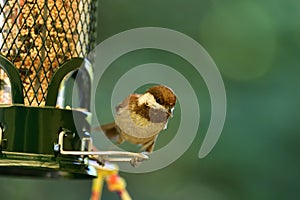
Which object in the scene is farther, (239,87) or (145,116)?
(239,87)

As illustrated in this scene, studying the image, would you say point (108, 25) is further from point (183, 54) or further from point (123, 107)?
point (123, 107)

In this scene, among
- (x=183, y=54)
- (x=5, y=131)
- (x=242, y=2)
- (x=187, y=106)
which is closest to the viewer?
(x=5, y=131)

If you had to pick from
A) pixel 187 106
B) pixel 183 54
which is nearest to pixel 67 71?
pixel 187 106

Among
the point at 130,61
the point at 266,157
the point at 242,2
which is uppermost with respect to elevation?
the point at 242,2

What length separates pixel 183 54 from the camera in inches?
166

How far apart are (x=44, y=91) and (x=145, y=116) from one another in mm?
255

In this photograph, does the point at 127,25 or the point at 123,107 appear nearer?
the point at 123,107

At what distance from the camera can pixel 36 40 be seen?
2746mm

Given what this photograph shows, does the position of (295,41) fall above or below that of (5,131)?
above

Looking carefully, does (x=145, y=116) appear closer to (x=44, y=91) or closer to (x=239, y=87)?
(x=44, y=91)

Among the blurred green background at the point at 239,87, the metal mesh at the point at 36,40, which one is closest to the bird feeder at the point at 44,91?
the metal mesh at the point at 36,40

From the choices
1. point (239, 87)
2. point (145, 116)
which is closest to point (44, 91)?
point (145, 116)

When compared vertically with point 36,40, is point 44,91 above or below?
below

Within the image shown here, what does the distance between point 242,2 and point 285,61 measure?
296 millimetres
